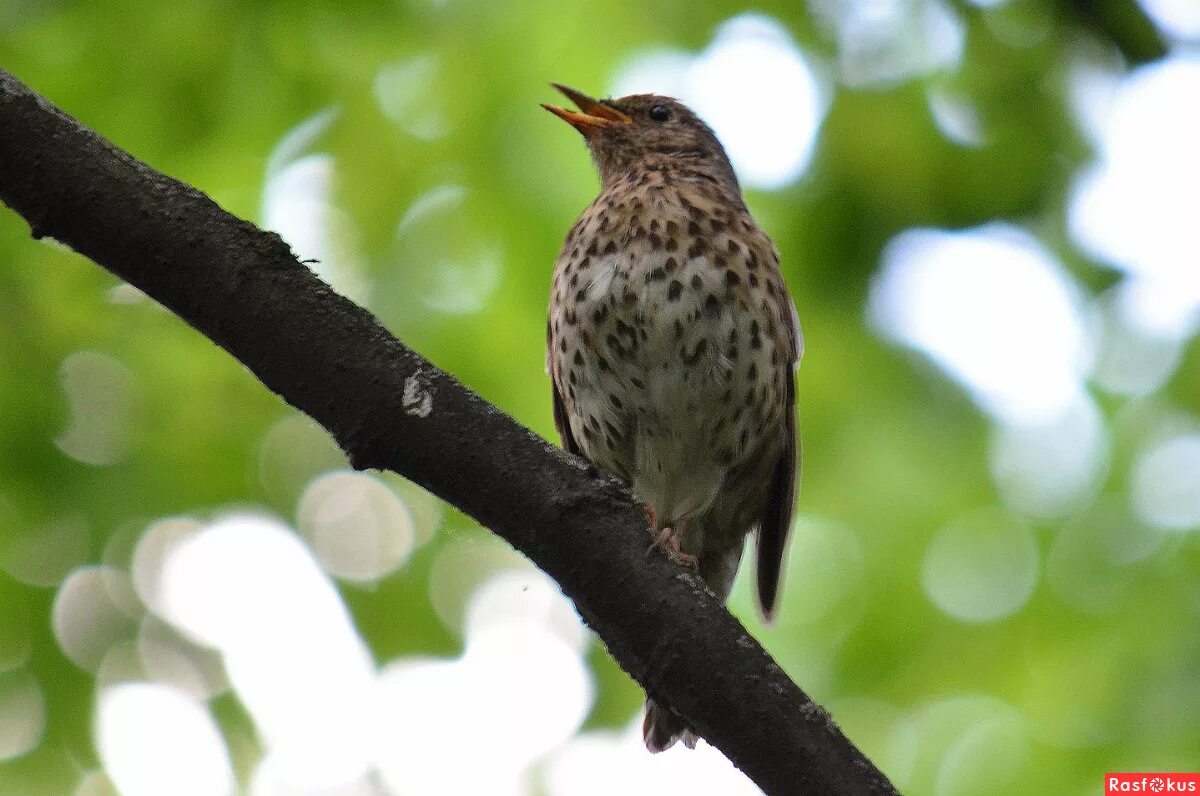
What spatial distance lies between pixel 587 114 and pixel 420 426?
2977 millimetres

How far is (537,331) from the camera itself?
5.36m

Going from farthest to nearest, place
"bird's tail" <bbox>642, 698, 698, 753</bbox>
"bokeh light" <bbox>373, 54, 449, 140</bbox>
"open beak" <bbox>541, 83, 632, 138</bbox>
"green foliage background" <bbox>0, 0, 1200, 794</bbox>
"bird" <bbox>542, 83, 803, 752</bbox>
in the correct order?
"open beak" <bbox>541, 83, 632, 138</bbox>, "bokeh light" <bbox>373, 54, 449, 140</bbox>, "green foliage background" <bbox>0, 0, 1200, 794</bbox>, "bird" <bbox>542, 83, 803, 752</bbox>, "bird's tail" <bbox>642, 698, 698, 753</bbox>

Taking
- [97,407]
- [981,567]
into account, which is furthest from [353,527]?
[981,567]

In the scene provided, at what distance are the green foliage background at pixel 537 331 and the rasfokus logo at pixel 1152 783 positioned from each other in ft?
0.20

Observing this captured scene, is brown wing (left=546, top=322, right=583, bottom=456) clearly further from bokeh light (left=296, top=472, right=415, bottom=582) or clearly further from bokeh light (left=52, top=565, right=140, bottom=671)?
bokeh light (left=52, top=565, right=140, bottom=671)

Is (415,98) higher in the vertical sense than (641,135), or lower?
lower

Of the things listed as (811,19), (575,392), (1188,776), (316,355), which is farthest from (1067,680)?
(316,355)

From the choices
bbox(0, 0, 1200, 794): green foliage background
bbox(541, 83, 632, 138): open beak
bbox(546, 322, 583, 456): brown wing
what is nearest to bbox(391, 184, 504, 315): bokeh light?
bbox(0, 0, 1200, 794): green foliage background

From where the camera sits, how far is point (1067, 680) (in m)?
5.25

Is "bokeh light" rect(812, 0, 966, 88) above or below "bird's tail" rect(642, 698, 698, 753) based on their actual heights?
above

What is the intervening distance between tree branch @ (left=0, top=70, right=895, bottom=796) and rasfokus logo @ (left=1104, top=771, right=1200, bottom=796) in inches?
89.4

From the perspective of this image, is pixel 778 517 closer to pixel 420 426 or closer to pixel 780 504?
pixel 780 504

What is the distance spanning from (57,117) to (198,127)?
2132mm

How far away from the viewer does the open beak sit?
5.11 meters
